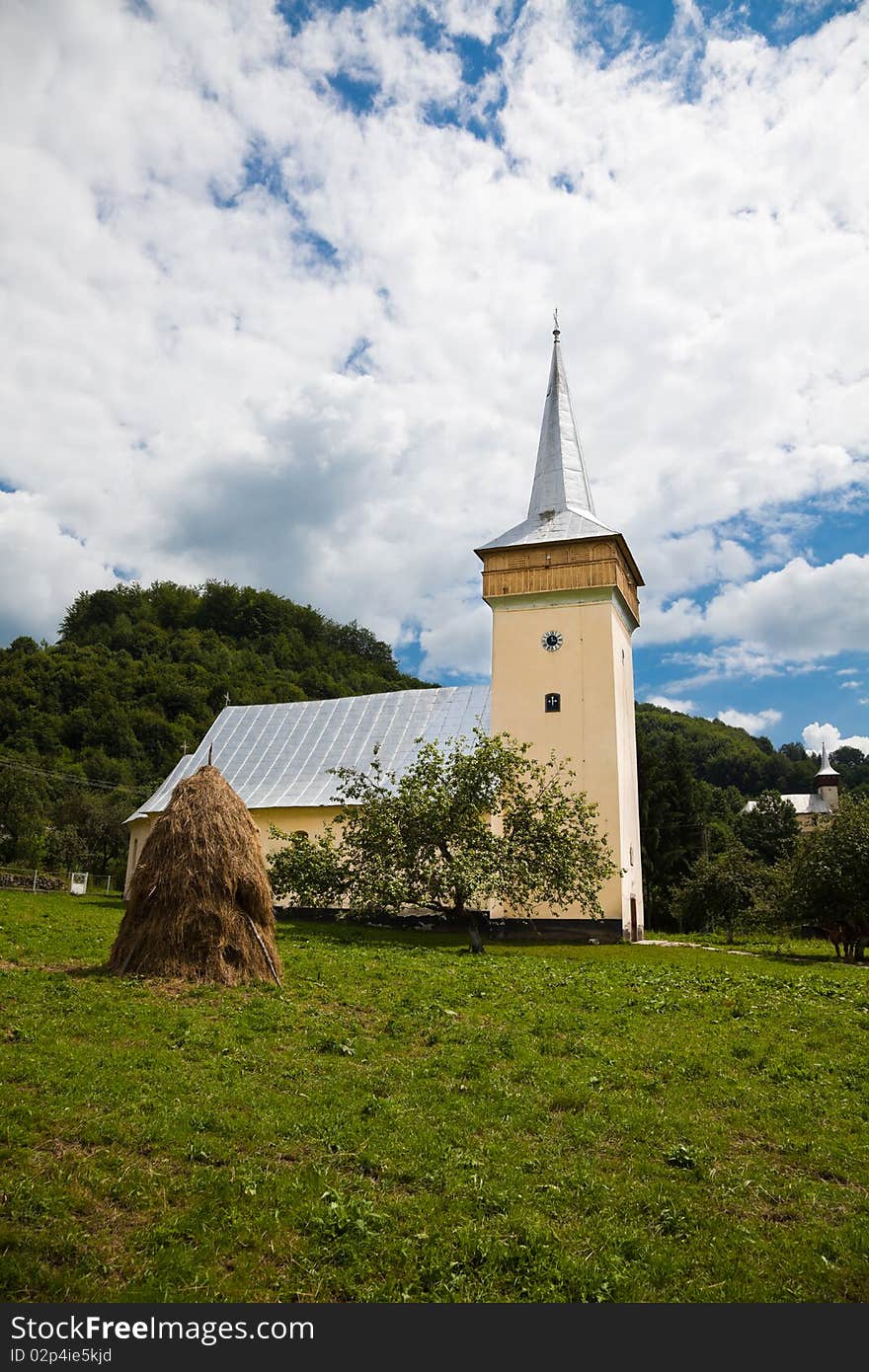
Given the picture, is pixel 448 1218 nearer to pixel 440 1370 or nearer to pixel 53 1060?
pixel 440 1370

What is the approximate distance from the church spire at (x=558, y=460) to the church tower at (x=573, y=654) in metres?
0.58

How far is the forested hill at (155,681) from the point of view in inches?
2591

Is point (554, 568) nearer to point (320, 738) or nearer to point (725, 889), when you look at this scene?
point (320, 738)

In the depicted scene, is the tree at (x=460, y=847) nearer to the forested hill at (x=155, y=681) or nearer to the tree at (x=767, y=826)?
→ the forested hill at (x=155, y=681)

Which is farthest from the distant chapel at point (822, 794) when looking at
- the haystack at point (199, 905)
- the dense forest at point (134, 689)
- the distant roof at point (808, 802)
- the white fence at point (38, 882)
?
the haystack at point (199, 905)

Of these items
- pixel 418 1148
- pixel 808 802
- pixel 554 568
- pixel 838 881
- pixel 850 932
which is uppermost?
pixel 554 568

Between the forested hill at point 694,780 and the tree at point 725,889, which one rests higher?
the forested hill at point 694,780

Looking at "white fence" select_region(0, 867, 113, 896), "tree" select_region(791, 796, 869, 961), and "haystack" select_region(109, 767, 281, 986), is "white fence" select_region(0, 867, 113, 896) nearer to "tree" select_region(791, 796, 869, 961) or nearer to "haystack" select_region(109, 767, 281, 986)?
"haystack" select_region(109, 767, 281, 986)

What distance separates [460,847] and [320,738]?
49.8ft

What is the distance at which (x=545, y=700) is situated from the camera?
103 feet

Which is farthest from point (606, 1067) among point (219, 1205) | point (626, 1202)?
point (219, 1205)

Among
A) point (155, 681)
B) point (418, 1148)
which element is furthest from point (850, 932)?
point (155, 681)

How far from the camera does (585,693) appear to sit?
3092 cm

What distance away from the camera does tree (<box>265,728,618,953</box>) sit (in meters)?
22.3
